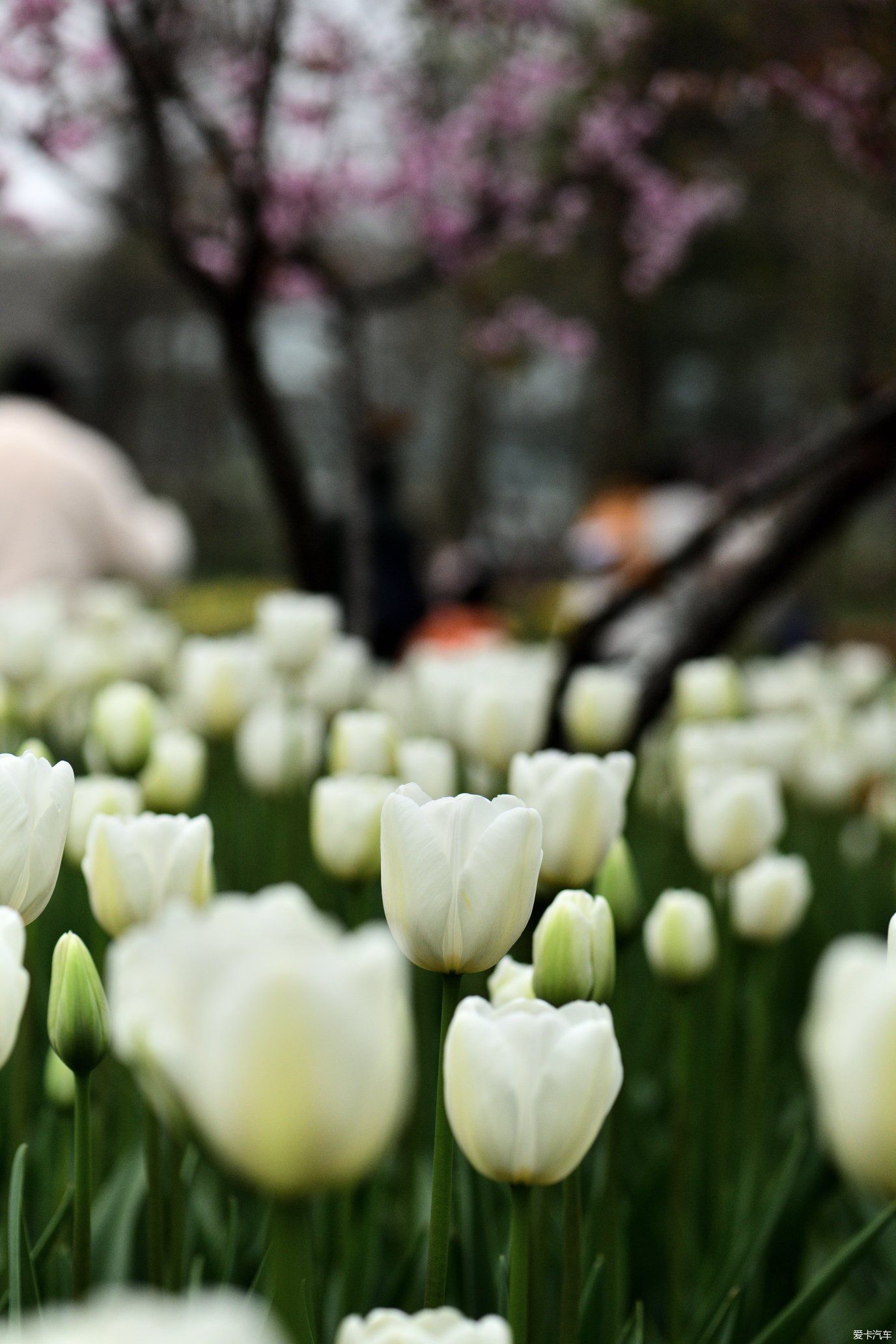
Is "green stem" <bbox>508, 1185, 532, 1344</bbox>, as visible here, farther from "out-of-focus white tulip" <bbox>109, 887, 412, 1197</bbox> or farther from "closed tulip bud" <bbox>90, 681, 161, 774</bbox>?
"closed tulip bud" <bbox>90, 681, 161, 774</bbox>

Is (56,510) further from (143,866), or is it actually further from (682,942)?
(143,866)

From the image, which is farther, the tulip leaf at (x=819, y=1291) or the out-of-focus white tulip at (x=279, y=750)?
the out-of-focus white tulip at (x=279, y=750)

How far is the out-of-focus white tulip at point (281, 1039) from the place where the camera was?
0.47m

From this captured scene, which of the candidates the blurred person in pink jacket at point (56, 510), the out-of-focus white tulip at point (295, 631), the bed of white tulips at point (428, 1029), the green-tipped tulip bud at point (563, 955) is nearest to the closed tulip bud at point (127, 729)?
the bed of white tulips at point (428, 1029)

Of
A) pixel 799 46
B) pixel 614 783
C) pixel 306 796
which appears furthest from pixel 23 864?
pixel 799 46

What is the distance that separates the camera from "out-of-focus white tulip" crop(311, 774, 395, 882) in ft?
4.59

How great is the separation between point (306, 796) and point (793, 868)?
1296mm

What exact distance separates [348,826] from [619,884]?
29cm

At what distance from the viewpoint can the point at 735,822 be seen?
157cm

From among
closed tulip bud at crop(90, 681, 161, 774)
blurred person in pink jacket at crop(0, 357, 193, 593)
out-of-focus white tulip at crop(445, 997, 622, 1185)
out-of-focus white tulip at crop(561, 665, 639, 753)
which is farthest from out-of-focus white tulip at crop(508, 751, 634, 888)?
blurred person in pink jacket at crop(0, 357, 193, 593)

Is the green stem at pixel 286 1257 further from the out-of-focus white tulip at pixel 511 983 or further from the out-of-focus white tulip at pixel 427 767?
the out-of-focus white tulip at pixel 427 767

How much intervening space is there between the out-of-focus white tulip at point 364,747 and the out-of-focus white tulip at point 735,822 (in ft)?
1.37

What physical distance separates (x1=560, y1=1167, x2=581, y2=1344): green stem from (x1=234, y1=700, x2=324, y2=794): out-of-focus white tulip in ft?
5.05

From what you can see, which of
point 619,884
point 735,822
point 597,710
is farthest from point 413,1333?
point 597,710
